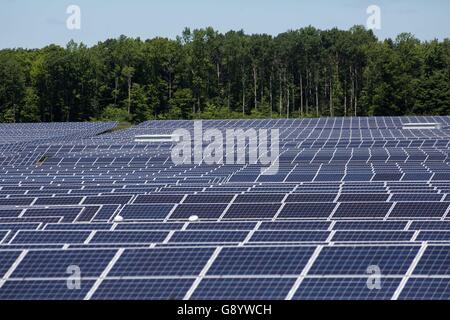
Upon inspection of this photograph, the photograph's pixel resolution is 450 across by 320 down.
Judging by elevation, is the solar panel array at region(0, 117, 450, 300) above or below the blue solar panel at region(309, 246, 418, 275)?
below

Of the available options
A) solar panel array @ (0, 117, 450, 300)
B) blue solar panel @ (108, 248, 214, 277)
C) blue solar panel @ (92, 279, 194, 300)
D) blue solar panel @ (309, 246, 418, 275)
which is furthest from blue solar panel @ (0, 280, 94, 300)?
blue solar panel @ (309, 246, 418, 275)

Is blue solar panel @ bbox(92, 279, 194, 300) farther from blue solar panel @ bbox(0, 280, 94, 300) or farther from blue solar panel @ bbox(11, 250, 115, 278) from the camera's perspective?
blue solar panel @ bbox(11, 250, 115, 278)

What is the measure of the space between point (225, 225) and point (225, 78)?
92160mm

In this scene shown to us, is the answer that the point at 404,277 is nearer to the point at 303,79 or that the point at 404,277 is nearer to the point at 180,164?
the point at 180,164

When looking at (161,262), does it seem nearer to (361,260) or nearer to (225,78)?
(361,260)

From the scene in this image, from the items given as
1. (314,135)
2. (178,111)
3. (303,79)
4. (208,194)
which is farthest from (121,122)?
(208,194)

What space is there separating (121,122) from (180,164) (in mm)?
50956

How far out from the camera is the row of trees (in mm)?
105000

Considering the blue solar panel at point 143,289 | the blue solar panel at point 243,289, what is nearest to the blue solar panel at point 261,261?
the blue solar panel at point 243,289

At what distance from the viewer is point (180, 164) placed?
49.2 meters

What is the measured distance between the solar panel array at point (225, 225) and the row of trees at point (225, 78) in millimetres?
48721

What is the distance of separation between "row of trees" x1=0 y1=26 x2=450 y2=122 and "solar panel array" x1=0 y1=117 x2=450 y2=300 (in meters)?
48.7

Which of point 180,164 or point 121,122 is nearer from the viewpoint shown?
point 180,164

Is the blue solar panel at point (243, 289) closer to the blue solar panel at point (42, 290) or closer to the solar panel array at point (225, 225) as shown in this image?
the solar panel array at point (225, 225)
